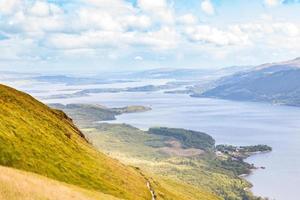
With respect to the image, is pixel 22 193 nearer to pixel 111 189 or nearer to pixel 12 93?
pixel 111 189

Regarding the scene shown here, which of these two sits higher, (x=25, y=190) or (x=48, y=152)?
(x=25, y=190)

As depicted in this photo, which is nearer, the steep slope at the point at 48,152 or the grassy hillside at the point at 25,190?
the grassy hillside at the point at 25,190

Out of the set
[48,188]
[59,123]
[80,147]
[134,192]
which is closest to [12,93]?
[59,123]

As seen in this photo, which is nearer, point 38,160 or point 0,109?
point 38,160

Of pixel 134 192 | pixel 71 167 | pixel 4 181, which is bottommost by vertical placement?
pixel 134 192

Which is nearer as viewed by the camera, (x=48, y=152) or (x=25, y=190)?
(x=25, y=190)

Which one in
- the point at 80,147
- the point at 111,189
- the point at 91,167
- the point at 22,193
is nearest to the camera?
the point at 22,193

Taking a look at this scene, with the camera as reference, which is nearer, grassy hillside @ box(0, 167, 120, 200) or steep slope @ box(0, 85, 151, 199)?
grassy hillside @ box(0, 167, 120, 200)

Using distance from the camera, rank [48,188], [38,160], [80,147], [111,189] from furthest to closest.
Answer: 1. [80,147]
2. [111,189]
3. [38,160]
4. [48,188]
